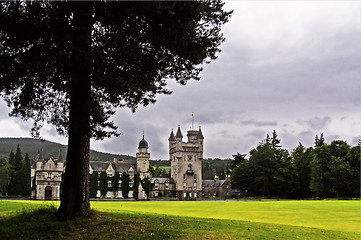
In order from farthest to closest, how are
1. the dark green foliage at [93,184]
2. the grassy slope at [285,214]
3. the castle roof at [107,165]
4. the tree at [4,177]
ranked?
the castle roof at [107,165]
the dark green foliage at [93,184]
the tree at [4,177]
the grassy slope at [285,214]

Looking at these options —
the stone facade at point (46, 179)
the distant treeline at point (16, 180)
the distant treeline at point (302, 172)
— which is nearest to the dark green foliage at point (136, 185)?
the stone facade at point (46, 179)

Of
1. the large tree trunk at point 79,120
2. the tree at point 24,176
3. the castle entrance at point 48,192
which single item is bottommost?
the castle entrance at point 48,192

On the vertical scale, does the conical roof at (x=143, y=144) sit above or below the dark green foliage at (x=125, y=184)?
above

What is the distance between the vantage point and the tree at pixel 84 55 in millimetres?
11906

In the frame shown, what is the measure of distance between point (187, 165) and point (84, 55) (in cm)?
8599

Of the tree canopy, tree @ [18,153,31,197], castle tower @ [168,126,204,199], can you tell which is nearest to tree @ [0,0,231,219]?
the tree canopy

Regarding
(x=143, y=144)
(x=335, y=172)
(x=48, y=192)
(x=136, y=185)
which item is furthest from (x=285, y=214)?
(x=143, y=144)

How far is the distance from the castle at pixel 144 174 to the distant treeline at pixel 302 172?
12.2 meters

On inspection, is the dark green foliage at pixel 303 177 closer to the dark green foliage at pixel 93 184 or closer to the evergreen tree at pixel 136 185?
the evergreen tree at pixel 136 185

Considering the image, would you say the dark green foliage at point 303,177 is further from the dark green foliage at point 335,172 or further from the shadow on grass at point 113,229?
the shadow on grass at point 113,229

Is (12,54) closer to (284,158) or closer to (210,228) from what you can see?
(210,228)

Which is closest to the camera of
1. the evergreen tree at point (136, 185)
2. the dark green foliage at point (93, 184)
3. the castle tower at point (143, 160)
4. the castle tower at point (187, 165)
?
the dark green foliage at point (93, 184)

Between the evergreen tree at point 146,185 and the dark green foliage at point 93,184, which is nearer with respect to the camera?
the dark green foliage at point 93,184

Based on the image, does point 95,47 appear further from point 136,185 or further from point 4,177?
point 4,177
